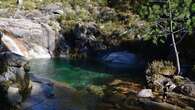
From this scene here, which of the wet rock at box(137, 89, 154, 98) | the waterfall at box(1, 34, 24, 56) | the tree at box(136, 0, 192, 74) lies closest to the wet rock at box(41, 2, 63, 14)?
the waterfall at box(1, 34, 24, 56)

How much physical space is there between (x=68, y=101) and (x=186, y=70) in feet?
39.0

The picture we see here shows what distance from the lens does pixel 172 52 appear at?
33750 millimetres

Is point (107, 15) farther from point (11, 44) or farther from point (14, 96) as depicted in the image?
point (14, 96)

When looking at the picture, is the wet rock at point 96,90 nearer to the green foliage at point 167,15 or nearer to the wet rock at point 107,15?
the green foliage at point 167,15

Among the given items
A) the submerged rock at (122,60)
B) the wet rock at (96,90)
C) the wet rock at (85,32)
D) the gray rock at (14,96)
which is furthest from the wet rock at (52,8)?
the gray rock at (14,96)

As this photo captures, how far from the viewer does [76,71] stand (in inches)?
1282

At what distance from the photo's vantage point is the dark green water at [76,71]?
2822cm

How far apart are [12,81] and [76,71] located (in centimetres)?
1351

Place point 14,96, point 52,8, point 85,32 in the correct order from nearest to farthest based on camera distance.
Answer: point 14,96 → point 85,32 → point 52,8

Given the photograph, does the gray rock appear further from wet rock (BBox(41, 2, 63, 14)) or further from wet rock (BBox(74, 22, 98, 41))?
wet rock (BBox(41, 2, 63, 14))

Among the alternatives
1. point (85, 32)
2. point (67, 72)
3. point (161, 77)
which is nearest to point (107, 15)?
point (85, 32)

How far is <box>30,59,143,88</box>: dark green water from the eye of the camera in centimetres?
2822

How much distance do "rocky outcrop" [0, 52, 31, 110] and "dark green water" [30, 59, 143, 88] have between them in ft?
19.4

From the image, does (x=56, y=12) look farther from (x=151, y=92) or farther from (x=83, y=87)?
(x=151, y=92)
